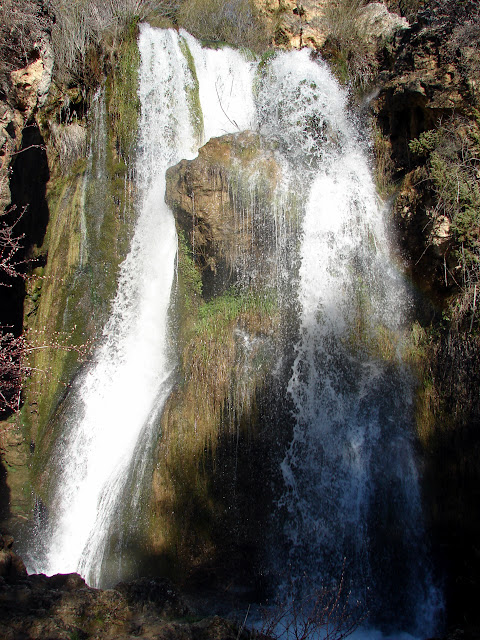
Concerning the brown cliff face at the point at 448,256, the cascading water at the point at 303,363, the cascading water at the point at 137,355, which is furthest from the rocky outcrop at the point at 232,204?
the brown cliff face at the point at 448,256

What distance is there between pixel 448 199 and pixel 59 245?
524cm

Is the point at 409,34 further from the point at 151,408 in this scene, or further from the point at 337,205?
the point at 151,408

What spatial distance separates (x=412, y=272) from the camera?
5.48 m

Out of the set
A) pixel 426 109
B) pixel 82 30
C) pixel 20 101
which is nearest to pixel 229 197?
pixel 426 109

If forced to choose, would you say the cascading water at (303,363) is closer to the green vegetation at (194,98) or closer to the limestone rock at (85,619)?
the green vegetation at (194,98)

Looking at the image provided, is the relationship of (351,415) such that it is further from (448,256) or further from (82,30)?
(82,30)

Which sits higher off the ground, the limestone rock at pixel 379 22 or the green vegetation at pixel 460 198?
the limestone rock at pixel 379 22

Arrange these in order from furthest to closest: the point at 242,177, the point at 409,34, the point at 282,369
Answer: the point at 409,34, the point at 242,177, the point at 282,369

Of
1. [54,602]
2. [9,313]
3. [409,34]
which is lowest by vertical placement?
[54,602]

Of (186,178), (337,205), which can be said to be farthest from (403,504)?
(186,178)

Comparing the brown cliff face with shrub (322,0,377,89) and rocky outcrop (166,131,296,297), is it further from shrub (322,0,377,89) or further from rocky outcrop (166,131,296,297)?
rocky outcrop (166,131,296,297)

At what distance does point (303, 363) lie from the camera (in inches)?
210

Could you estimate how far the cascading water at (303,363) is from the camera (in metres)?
4.81

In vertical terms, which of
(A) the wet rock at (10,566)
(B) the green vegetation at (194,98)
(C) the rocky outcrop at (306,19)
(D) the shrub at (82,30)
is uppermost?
(C) the rocky outcrop at (306,19)
